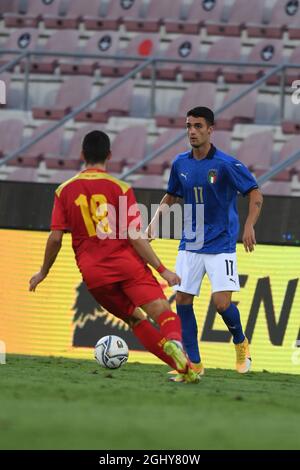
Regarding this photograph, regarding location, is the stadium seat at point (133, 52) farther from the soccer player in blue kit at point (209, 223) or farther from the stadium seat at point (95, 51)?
the soccer player in blue kit at point (209, 223)

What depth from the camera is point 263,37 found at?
18000mm

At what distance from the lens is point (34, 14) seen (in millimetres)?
20250

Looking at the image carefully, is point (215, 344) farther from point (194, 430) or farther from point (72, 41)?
point (72, 41)

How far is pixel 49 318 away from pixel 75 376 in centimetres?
295

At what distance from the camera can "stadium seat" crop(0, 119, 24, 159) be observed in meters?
A: 17.5

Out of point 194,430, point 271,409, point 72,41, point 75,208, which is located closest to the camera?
point 194,430

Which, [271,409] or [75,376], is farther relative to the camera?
[75,376]

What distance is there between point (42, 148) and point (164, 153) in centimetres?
203

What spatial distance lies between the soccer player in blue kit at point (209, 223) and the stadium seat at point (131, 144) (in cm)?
659

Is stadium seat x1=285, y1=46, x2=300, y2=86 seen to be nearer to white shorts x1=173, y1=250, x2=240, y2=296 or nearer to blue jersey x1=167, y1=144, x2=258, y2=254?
blue jersey x1=167, y1=144, x2=258, y2=254

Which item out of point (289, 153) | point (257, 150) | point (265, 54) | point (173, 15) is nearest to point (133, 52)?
point (173, 15)

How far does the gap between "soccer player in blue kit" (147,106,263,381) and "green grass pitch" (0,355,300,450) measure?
608 mm

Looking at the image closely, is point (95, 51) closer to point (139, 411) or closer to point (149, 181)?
point (149, 181)
